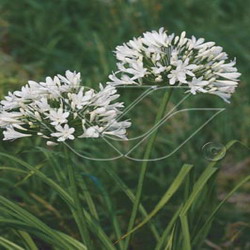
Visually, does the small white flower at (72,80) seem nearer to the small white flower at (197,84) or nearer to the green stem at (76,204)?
the green stem at (76,204)

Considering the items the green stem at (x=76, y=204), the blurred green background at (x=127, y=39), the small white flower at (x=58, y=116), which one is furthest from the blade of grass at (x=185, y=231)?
the blurred green background at (x=127, y=39)

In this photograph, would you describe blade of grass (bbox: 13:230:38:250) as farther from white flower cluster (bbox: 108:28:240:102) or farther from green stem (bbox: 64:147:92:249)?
white flower cluster (bbox: 108:28:240:102)

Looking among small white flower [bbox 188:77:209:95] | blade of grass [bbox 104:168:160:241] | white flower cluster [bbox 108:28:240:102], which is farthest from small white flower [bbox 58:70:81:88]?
blade of grass [bbox 104:168:160:241]

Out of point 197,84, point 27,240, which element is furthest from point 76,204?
point 197,84

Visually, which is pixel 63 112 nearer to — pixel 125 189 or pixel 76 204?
pixel 76 204

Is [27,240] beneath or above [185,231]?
above

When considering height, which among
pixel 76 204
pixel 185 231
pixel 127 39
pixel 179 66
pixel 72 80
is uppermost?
pixel 127 39

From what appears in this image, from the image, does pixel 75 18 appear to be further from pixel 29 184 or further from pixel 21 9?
pixel 29 184
